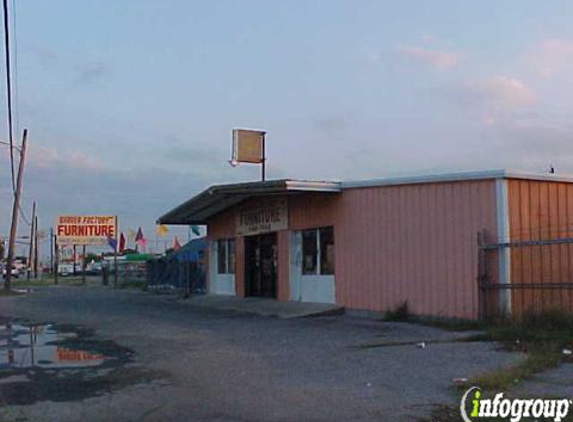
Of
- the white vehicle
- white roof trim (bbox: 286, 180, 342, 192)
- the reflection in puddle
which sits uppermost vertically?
white roof trim (bbox: 286, 180, 342, 192)

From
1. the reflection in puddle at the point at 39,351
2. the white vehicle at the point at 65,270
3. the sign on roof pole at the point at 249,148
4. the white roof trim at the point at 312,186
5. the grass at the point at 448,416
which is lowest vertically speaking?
the grass at the point at 448,416

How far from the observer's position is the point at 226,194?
26969 millimetres

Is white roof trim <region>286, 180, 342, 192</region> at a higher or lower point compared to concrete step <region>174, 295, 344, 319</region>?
higher

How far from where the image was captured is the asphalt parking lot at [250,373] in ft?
32.1

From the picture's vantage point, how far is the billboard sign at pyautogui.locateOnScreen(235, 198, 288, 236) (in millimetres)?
26672

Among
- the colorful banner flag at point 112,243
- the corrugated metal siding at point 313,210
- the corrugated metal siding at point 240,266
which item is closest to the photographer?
the corrugated metal siding at point 313,210

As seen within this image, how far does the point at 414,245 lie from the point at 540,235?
293 cm

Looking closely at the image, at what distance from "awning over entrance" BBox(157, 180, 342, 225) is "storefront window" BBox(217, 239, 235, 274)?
3.93ft

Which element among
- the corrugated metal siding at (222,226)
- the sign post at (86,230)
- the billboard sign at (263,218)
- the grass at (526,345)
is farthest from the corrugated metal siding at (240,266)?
the sign post at (86,230)

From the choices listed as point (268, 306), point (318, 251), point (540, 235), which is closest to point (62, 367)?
point (540, 235)

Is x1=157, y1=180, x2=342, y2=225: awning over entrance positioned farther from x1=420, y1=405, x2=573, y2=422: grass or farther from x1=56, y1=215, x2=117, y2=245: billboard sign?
x1=56, y1=215, x2=117, y2=245: billboard sign

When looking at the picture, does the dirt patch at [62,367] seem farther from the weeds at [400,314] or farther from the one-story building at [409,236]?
the one-story building at [409,236]

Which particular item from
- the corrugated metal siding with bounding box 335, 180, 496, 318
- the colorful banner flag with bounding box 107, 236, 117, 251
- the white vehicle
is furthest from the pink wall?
the white vehicle

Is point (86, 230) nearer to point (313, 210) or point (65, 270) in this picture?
point (65, 270)
